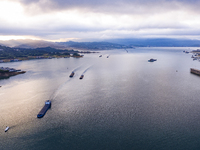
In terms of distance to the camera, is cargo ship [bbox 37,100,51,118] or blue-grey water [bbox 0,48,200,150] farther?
cargo ship [bbox 37,100,51,118]

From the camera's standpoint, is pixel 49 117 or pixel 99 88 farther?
pixel 99 88

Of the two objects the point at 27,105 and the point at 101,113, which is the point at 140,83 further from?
the point at 27,105

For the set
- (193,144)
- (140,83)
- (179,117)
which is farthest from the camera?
(140,83)

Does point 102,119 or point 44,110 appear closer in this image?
point 102,119

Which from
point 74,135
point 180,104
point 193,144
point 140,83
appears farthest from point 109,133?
point 140,83

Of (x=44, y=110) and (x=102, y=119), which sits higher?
(x=44, y=110)

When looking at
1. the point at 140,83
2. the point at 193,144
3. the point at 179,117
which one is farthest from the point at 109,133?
the point at 140,83

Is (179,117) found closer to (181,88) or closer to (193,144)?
(193,144)

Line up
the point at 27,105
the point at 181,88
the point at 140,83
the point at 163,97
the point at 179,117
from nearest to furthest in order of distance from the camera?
the point at 179,117, the point at 27,105, the point at 163,97, the point at 181,88, the point at 140,83

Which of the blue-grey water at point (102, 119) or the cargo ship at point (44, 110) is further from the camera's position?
the cargo ship at point (44, 110)
